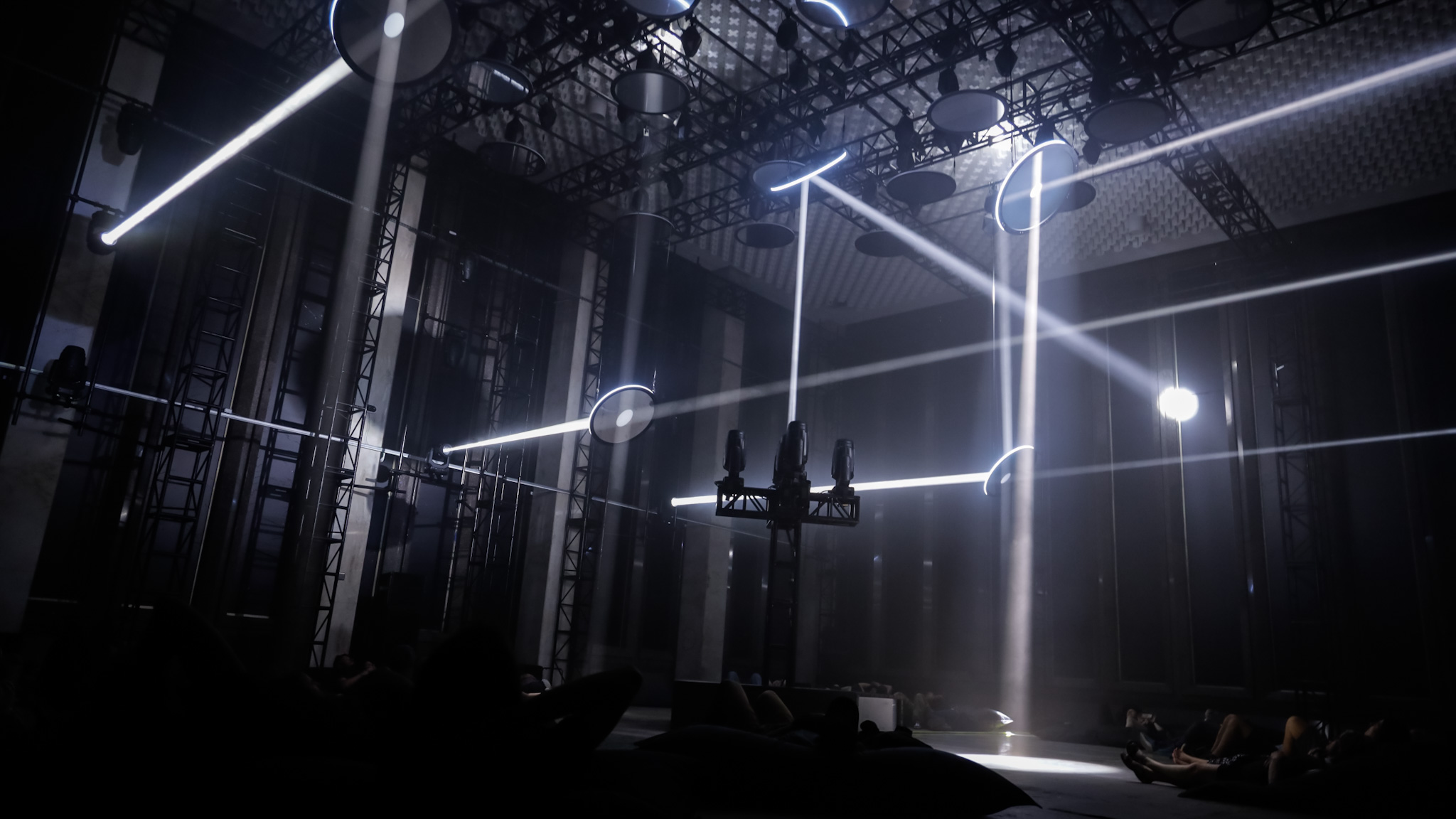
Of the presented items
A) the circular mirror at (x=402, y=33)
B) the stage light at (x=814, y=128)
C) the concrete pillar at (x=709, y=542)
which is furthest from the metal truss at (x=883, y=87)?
the circular mirror at (x=402, y=33)

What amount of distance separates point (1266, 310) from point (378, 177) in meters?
10.7

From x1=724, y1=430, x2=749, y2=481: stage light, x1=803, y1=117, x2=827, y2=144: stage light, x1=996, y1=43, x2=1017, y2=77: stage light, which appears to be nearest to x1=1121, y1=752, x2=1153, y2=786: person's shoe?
x1=724, y1=430, x2=749, y2=481: stage light

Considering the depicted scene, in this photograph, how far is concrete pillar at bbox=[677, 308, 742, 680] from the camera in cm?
1247

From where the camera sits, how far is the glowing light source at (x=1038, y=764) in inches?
258

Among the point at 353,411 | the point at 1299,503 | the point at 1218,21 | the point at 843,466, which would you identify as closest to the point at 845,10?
the point at 1218,21

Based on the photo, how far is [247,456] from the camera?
8742 mm

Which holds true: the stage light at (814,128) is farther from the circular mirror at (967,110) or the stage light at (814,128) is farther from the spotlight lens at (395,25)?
the spotlight lens at (395,25)

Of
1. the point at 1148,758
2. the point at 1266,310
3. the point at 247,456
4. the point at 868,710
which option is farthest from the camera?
the point at 1266,310

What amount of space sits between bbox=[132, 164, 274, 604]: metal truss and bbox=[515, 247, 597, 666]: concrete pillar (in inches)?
148

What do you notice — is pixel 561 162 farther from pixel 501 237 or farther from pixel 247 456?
pixel 247 456

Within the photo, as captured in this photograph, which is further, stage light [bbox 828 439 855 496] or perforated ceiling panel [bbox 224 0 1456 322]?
perforated ceiling panel [bbox 224 0 1456 322]

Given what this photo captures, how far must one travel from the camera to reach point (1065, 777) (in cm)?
599

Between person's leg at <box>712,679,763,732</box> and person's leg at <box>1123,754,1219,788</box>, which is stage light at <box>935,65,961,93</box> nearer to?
person's leg at <box>1123,754,1219,788</box>

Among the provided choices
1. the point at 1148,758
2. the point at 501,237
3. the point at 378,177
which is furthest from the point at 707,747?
the point at 501,237
